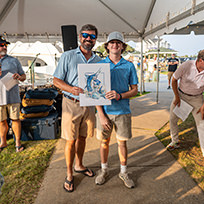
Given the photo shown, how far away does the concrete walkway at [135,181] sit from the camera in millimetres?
1886

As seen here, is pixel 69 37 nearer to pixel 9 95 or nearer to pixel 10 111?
pixel 9 95

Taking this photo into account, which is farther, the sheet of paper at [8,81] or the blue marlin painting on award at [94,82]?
the sheet of paper at [8,81]

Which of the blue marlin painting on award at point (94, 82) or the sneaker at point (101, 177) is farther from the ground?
the blue marlin painting on award at point (94, 82)

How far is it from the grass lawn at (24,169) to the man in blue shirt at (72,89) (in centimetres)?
49

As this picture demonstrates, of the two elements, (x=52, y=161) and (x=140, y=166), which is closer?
(x=140, y=166)

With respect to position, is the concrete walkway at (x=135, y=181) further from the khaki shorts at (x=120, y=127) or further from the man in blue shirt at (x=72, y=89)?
the khaki shorts at (x=120, y=127)

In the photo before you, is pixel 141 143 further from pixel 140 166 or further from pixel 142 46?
pixel 142 46

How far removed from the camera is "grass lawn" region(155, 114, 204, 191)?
2.37m

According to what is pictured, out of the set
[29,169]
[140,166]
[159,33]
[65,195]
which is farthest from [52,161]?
[159,33]

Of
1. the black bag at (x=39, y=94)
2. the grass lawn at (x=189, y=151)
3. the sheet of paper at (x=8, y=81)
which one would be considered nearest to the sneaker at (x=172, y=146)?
the grass lawn at (x=189, y=151)

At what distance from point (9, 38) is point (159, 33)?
17.5ft

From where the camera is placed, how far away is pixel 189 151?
9.75 feet

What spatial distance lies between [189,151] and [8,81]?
3391 mm

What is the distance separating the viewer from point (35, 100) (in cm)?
356
